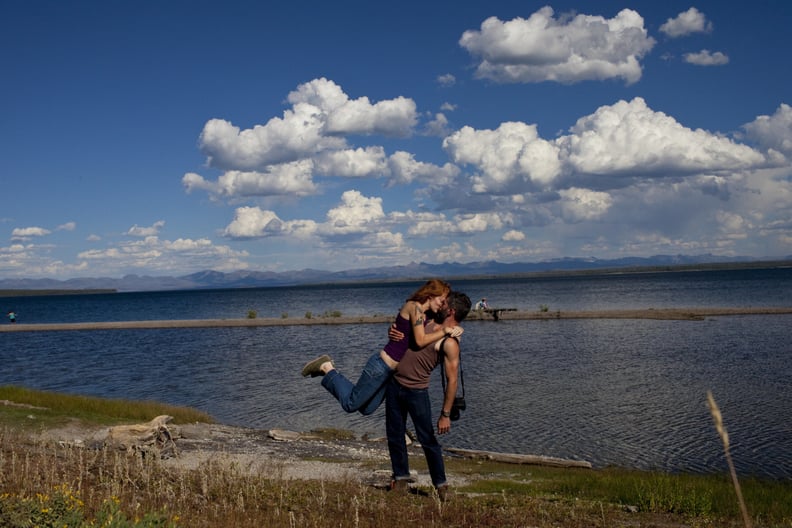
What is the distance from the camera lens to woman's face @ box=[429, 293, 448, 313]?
9.69m

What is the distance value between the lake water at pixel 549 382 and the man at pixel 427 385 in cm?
944

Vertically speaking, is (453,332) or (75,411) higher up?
(453,332)

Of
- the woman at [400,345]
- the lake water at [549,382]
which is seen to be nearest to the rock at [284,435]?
the lake water at [549,382]

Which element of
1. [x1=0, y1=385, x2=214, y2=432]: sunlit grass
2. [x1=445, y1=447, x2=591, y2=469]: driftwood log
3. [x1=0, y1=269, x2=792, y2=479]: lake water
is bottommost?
[x1=0, y1=269, x2=792, y2=479]: lake water

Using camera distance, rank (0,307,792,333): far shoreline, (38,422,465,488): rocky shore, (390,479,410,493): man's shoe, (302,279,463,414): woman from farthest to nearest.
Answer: (0,307,792,333): far shoreline < (38,422,465,488): rocky shore < (390,479,410,493): man's shoe < (302,279,463,414): woman

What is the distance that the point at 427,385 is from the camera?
32.3ft

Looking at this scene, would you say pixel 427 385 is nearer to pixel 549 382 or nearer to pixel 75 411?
pixel 75 411

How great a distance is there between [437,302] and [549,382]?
76.1 ft

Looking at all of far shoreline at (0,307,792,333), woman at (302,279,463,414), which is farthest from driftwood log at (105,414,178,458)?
far shoreline at (0,307,792,333)

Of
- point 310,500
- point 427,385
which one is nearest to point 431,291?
point 427,385

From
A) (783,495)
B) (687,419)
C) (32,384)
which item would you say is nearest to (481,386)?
(687,419)

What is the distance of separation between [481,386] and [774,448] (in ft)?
45.1

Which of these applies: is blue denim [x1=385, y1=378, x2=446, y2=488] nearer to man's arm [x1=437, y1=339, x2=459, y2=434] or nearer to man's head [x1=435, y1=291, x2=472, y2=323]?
man's arm [x1=437, y1=339, x2=459, y2=434]

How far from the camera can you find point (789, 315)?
209 feet
